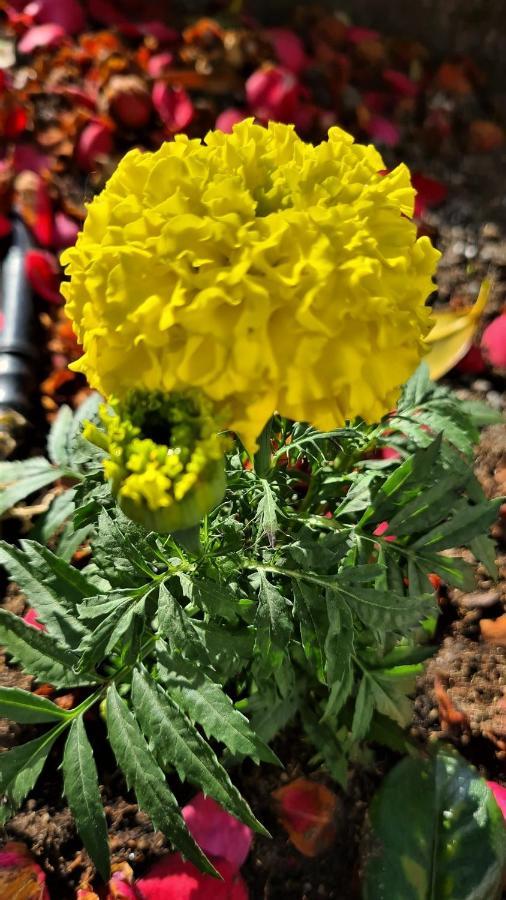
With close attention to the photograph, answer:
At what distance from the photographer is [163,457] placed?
2.23ft

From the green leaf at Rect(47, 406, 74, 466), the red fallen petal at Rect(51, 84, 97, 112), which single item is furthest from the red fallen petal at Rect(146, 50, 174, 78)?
the green leaf at Rect(47, 406, 74, 466)

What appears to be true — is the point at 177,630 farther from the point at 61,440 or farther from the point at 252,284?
the point at 61,440

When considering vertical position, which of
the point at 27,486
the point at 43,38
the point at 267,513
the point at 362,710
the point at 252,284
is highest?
the point at 252,284

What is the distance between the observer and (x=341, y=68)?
7.28ft

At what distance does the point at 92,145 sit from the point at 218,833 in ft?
5.38

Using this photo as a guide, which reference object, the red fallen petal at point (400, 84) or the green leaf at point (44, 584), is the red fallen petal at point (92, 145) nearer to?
the red fallen petal at point (400, 84)

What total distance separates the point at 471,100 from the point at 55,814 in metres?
2.07

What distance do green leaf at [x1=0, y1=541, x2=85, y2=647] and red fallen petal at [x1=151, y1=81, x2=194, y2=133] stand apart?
4.70ft

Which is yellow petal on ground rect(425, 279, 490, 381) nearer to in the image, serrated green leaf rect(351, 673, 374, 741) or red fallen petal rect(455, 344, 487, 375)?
red fallen petal rect(455, 344, 487, 375)

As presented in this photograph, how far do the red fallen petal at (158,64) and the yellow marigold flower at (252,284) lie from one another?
1596 millimetres

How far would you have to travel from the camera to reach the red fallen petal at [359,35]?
7.58 feet

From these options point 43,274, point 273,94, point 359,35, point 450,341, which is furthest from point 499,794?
point 359,35

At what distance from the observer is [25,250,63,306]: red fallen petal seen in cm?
182

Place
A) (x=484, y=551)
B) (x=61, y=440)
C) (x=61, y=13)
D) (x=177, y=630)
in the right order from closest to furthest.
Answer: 1. (x=177, y=630)
2. (x=484, y=551)
3. (x=61, y=440)
4. (x=61, y=13)
